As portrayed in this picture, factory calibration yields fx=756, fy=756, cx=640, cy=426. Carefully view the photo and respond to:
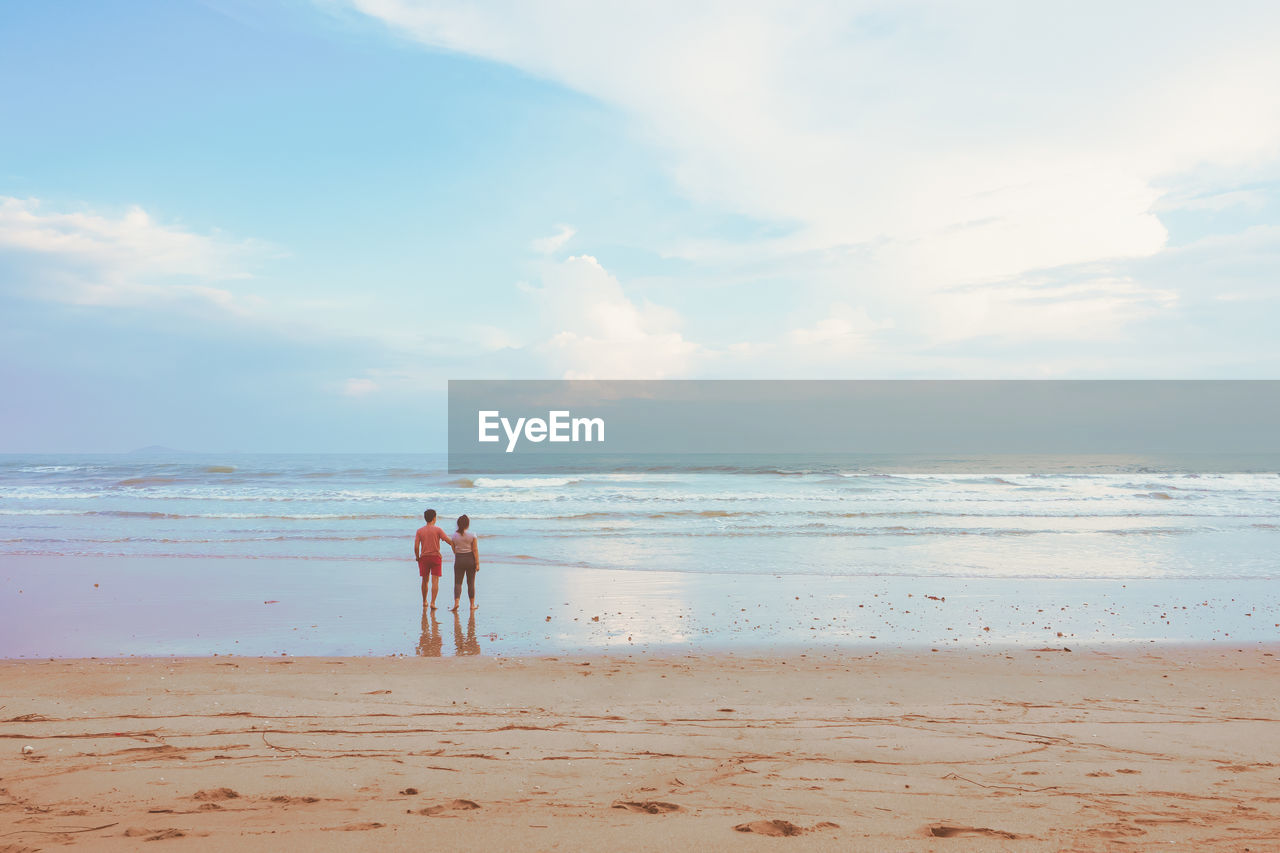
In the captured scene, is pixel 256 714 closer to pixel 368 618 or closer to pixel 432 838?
pixel 432 838

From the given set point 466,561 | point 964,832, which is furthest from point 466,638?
point 964,832

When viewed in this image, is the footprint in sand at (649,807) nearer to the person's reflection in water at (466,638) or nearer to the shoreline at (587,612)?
the shoreline at (587,612)

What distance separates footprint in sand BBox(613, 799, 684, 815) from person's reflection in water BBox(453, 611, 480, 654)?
4827mm

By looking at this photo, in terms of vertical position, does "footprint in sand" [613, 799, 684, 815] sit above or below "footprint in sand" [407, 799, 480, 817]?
below

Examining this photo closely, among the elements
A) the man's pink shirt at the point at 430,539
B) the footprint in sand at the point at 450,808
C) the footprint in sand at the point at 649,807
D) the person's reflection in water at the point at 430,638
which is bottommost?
the person's reflection in water at the point at 430,638

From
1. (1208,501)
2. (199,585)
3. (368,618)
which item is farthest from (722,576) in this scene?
(1208,501)

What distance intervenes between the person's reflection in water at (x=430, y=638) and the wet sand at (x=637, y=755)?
57 cm

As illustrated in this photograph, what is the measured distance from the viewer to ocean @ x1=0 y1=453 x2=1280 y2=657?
37.4 feet

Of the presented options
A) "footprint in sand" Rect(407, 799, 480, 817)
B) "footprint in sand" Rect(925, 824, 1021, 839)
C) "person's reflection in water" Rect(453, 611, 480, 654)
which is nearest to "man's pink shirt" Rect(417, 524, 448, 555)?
"person's reflection in water" Rect(453, 611, 480, 654)

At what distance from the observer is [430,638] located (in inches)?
376

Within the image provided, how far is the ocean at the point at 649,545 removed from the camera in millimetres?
11414

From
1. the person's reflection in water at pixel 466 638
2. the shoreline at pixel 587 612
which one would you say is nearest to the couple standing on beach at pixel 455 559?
the shoreline at pixel 587 612

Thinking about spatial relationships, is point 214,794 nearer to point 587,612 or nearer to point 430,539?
point 587,612

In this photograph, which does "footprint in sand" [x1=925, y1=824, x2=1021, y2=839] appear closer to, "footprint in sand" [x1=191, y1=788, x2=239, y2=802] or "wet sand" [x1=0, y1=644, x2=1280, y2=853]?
"wet sand" [x1=0, y1=644, x2=1280, y2=853]
